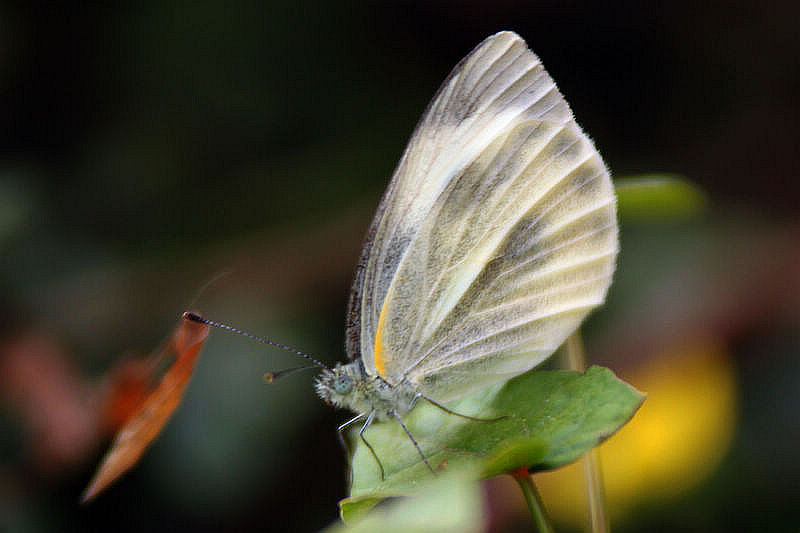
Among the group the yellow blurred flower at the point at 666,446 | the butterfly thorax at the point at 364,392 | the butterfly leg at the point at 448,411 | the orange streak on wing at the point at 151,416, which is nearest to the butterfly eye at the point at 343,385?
the butterfly thorax at the point at 364,392

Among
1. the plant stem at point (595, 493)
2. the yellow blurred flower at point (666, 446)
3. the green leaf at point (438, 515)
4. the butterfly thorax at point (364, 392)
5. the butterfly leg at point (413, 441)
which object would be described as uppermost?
the green leaf at point (438, 515)

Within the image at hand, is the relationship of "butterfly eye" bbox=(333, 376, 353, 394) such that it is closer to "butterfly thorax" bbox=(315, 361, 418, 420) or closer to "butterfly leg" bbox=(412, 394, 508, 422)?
"butterfly thorax" bbox=(315, 361, 418, 420)

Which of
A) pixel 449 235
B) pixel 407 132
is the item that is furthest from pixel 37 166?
pixel 449 235

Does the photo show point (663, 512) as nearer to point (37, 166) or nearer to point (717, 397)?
point (717, 397)

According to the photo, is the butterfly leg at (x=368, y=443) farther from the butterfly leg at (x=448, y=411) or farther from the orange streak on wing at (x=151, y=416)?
the orange streak on wing at (x=151, y=416)

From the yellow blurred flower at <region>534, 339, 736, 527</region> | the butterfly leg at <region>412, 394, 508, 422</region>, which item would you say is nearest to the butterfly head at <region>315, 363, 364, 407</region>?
the butterfly leg at <region>412, 394, 508, 422</region>

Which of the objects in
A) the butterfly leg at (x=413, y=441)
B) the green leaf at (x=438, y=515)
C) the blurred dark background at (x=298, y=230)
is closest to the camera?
the green leaf at (x=438, y=515)
